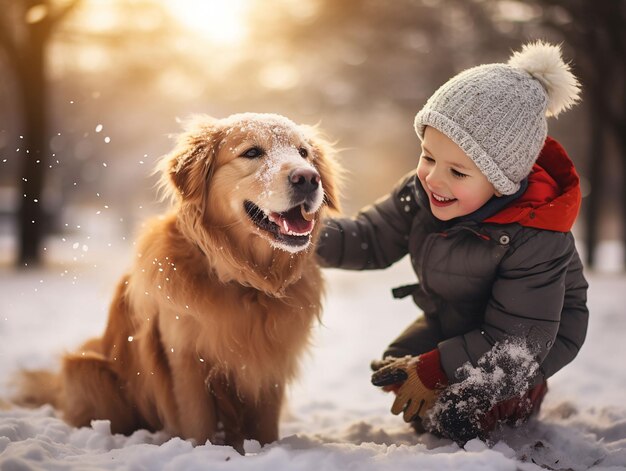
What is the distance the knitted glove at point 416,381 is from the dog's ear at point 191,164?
990 millimetres

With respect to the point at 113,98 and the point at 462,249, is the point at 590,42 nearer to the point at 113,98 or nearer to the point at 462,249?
the point at 462,249

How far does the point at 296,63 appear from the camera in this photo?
1079 cm

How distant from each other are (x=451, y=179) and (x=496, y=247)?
30 centimetres

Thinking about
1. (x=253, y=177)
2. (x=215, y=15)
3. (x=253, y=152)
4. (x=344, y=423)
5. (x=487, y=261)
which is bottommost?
(x=344, y=423)

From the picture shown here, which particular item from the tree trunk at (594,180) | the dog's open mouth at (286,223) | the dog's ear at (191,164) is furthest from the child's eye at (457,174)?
the tree trunk at (594,180)

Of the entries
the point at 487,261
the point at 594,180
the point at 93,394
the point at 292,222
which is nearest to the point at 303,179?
the point at 292,222

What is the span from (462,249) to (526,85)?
2.12ft

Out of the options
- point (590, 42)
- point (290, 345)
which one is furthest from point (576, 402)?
point (590, 42)

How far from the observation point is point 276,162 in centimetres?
223

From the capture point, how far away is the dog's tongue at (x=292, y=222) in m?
2.22

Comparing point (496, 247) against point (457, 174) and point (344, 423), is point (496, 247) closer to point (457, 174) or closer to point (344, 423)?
point (457, 174)

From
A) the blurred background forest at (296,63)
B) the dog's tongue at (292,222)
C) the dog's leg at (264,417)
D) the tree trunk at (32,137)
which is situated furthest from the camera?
the tree trunk at (32,137)

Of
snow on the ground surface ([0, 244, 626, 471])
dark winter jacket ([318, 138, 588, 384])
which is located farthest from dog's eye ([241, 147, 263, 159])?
snow on the ground surface ([0, 244, 626, 471])

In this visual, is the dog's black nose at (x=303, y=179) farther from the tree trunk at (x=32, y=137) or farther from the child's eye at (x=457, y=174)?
the tree trunk at (x=32, y=137)
